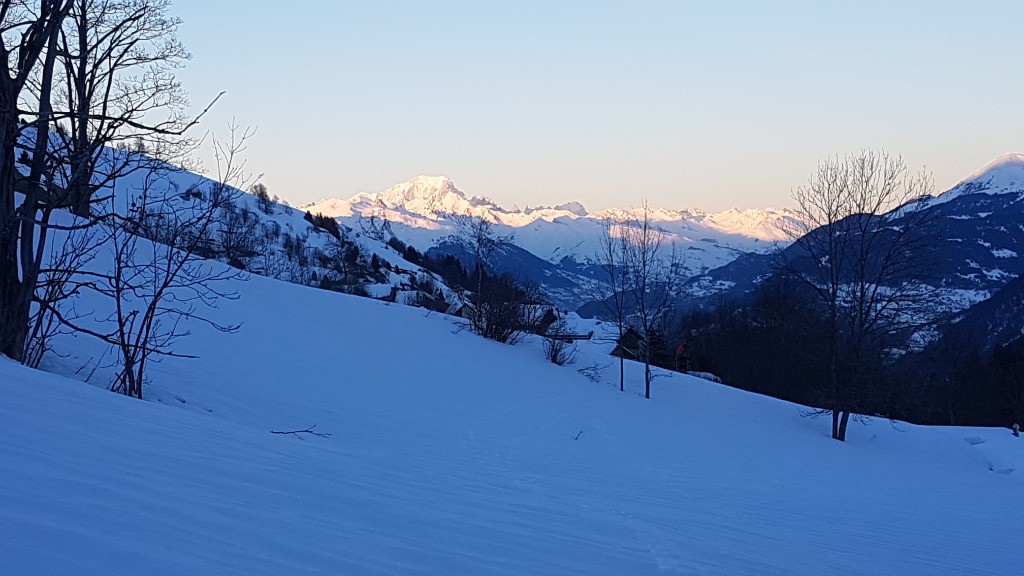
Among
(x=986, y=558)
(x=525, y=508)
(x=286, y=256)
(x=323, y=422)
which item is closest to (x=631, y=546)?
(x=525, y=508)

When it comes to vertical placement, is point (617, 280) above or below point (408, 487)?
above

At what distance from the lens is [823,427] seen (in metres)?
23.2

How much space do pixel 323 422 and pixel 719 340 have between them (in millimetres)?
52067

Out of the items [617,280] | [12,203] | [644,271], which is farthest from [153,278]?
[617,280]

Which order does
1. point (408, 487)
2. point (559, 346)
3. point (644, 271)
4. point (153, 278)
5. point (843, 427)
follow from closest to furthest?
point (408, 487) → point (153, 278) → point (843, 427) → point (559, 346) → point (644, 271)

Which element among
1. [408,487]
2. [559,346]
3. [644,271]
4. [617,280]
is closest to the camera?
[408,487]

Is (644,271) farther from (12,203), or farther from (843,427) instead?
(12,203)

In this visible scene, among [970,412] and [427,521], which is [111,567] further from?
[970,412]

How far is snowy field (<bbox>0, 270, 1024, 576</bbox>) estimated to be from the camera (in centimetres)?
319

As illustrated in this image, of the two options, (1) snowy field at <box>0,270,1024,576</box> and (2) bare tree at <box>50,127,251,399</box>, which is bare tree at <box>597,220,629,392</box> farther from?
(2) bare tree at <box>50,127,251,399</box>

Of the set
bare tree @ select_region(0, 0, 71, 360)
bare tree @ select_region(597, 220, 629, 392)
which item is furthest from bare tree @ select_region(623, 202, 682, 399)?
bare tree @ select_region(0, 0, 71, 360)

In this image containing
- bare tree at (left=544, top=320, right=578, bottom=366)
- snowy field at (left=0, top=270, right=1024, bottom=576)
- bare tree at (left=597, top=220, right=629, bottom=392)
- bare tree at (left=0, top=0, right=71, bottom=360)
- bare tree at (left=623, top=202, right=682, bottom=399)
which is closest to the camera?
snowy field at (left=0, top=270, right=1024, bottom=576)

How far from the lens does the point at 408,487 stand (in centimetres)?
530

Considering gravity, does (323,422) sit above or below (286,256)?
below
